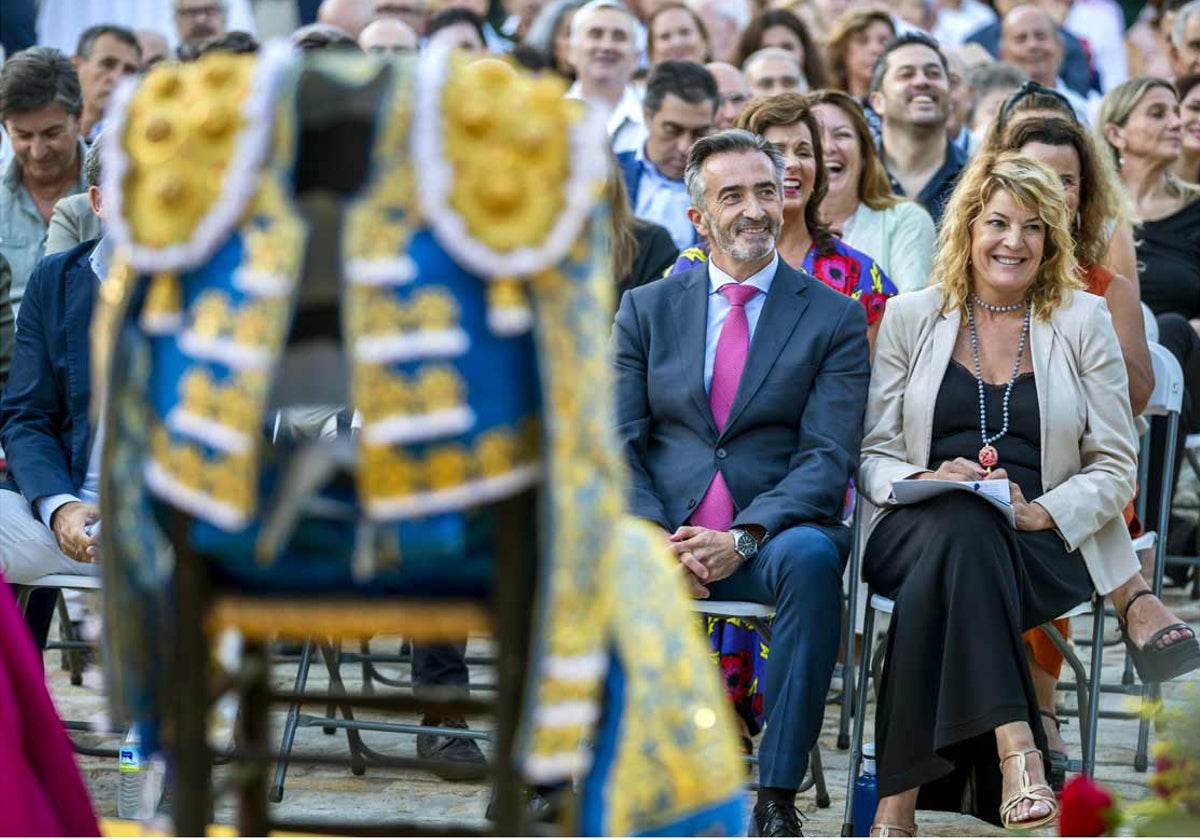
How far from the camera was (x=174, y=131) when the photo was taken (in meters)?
2.31

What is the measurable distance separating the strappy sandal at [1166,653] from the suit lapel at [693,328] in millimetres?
1278

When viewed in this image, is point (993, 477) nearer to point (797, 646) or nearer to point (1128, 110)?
point (797, 646)

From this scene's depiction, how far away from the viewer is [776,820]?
175 inches

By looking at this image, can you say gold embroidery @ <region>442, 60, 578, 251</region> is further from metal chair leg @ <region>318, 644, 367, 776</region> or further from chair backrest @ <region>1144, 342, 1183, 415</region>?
chair backrest @ <region>1144, 342, 1183, 415</region>

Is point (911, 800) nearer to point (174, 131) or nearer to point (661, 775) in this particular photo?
point (661, 775)

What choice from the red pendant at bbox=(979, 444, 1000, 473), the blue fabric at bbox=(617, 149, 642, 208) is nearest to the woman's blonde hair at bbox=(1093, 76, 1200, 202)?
the blue fabric at bbox=(617, 149, 642, 208)

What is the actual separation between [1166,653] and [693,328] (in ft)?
5.04

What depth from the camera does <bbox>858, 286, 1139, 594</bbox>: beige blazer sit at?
16.0ft

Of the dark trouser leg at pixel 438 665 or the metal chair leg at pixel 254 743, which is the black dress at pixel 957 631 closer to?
the dark trouser leg at pixel 438 665

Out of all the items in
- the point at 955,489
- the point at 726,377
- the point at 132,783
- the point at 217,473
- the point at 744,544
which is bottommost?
the point at 132,783

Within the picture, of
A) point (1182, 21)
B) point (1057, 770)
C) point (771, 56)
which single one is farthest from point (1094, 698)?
point (1182, 21)

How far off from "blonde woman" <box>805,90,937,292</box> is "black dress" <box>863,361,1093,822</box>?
1.55m

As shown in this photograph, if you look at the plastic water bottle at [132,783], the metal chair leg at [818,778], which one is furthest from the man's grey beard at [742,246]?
the plastic water bottle at [132,783]

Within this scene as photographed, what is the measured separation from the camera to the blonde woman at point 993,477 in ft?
15.0
